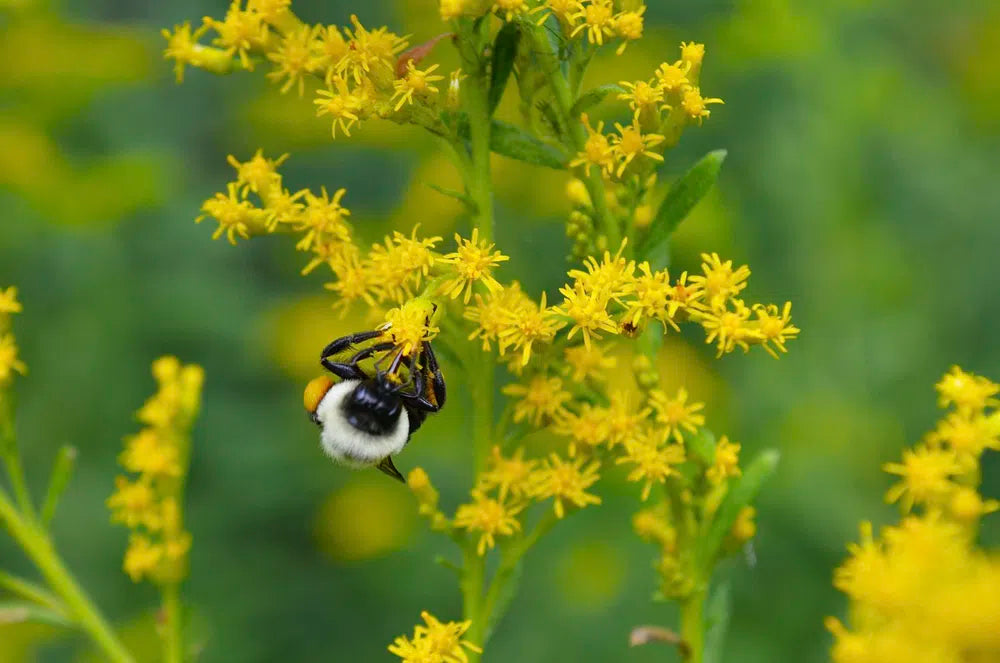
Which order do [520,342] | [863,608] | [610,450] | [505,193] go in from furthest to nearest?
[505,193], [610,450], [520,342], [863,608]

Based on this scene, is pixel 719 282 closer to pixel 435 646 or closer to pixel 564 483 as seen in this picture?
pixel 564 483

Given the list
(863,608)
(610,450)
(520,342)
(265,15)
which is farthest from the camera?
(265,15)

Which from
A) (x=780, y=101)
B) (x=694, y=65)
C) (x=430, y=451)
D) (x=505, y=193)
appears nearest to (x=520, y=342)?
(x=694, y=65)

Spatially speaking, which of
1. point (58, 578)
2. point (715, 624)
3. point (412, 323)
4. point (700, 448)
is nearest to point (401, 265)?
point (412, 323)

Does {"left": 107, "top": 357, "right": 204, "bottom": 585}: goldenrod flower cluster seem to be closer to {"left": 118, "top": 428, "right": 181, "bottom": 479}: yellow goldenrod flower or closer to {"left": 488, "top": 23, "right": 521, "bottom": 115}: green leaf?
{"left": 118, "top": 428, "right": 181, "bottom": 479}: yellow goldenrod flower

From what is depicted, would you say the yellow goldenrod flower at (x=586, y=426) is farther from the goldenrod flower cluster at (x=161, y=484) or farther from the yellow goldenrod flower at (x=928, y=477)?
the goldenrod flower cluster at (x=161, y=484)

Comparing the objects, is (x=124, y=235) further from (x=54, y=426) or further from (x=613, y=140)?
(x=613, y=140)
